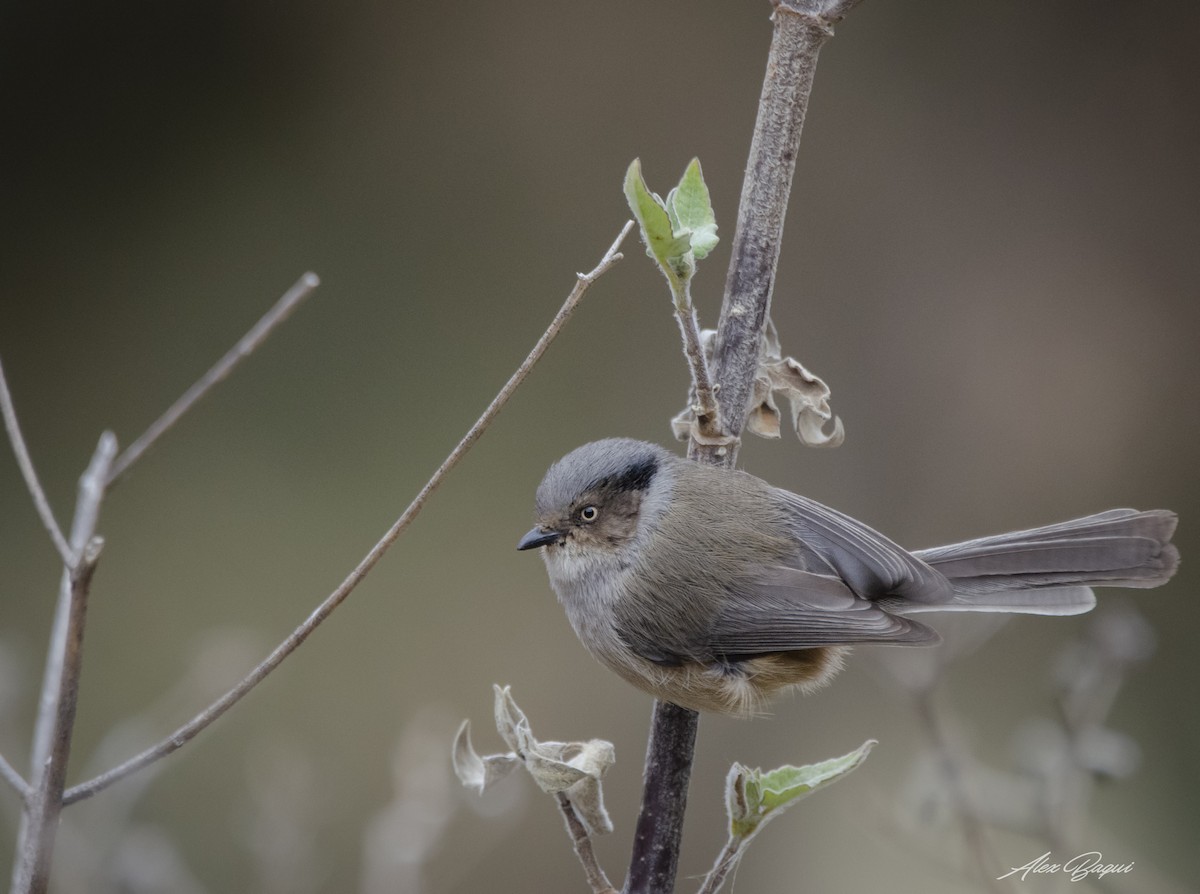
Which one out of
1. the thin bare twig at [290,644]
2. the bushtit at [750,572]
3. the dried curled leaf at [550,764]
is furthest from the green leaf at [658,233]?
the bushtit at [750,572]

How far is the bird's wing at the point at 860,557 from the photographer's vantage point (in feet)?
6.85

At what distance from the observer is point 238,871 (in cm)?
401

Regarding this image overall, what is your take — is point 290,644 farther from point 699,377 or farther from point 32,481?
point 699,377

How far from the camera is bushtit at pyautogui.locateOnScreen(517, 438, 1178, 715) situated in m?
2.03

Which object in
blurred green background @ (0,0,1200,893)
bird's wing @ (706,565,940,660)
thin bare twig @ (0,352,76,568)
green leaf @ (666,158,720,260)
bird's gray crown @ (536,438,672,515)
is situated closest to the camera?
thin bare twig @ (0,352,76,568)

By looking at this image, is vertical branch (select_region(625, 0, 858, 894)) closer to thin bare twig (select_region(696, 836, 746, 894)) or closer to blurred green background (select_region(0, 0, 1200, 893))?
thin bare twig (select_region(696, 836, 746, 894))

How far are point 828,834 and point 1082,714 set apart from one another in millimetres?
2176

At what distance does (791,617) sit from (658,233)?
93 centimetres

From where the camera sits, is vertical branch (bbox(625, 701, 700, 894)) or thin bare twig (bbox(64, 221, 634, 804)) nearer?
thin bare twig (bbox(64, 221, 634, 804))

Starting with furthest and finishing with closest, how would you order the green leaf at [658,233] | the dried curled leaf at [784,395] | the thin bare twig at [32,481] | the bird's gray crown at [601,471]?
the bird's gray crown at [601,471], the dried curled leaf at [784,395], the green leaf at [658,233], the thin bare twig at [32,481]

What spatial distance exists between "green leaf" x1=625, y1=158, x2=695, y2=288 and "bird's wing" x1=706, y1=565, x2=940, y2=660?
0.83 meters

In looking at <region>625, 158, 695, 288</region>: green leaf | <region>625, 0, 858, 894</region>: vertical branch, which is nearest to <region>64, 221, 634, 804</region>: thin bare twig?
<region>625, 158, 695, 288</region>: green leaf

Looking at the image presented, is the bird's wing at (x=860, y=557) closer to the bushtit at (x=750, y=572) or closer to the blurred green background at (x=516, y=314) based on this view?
the bushtit at (x=750, y=572)
